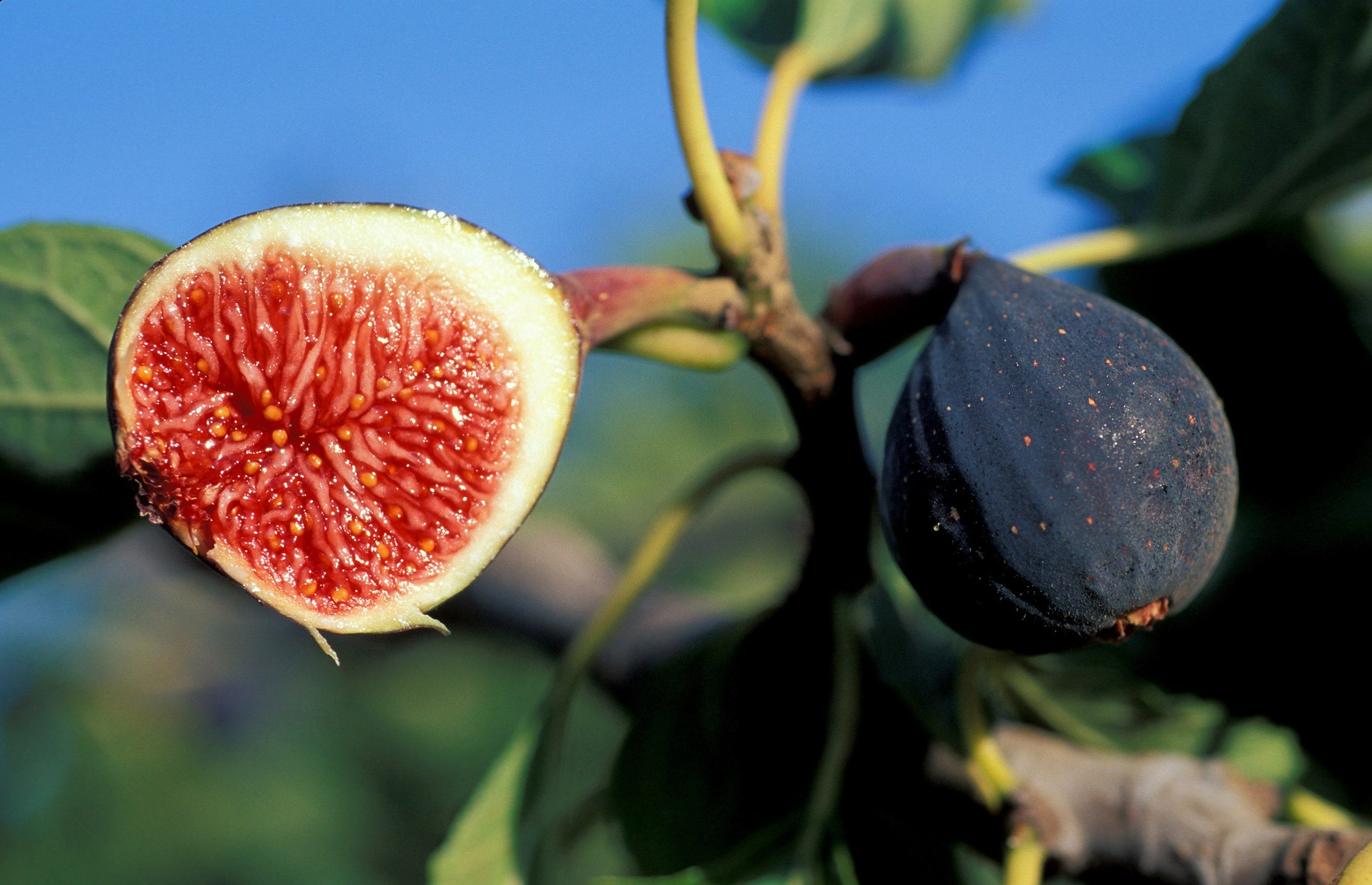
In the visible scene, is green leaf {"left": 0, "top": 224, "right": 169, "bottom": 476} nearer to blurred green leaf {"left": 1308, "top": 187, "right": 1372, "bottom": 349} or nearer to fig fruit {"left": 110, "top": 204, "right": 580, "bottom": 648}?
fig fruit {"left": 110, "top": 204, "right": 580, "bottom": 648}

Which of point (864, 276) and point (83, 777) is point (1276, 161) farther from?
point (83, 777)

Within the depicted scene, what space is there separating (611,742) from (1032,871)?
Result: 390cm

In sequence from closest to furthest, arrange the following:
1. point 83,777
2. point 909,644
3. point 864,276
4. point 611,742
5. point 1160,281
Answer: point 864,276
point 909,644
point 1160,281
point 83,777
point 611,742

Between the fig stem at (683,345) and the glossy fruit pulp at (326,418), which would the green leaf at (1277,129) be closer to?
the fig stem at (683,345)

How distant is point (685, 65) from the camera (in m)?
1.07

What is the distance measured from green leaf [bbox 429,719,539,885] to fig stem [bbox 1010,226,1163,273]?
0.99 m

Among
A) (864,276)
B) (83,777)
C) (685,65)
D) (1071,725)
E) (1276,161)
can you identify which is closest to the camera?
(685,65)

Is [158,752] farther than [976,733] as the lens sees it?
Yes

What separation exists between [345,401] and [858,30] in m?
1.20

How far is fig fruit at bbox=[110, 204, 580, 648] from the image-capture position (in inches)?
41.7

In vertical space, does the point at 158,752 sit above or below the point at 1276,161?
below

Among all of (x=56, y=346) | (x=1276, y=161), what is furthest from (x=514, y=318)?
(x=1276, y=161)

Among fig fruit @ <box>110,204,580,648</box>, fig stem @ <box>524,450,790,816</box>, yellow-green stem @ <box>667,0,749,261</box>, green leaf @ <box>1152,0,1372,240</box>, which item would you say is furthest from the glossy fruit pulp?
green leaf @ <box>1152,0,1372,240</box>

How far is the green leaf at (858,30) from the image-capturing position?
180 cm
